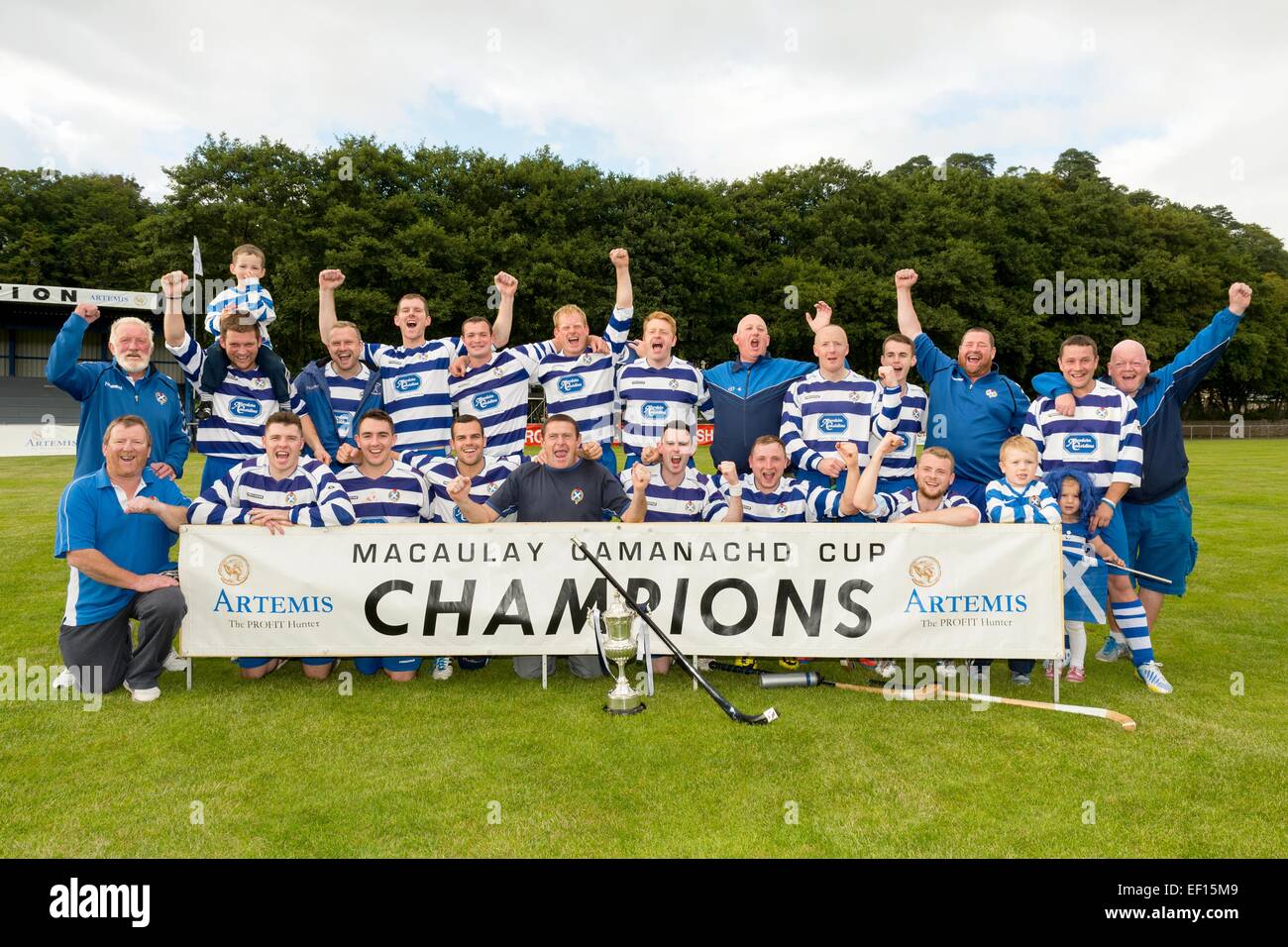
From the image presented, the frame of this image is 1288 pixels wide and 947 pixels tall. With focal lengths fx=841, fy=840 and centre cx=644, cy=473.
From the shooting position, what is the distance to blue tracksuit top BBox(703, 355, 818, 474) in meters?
6.62

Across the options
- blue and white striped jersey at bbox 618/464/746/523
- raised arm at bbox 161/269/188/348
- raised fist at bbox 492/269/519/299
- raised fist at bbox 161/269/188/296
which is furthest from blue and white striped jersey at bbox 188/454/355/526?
raised fist at bbox 492/269/519/299

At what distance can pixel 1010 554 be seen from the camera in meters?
5.41

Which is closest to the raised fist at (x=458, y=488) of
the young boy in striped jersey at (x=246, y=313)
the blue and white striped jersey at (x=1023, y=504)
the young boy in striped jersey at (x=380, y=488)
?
the young boy in striped jersey at (x=380, y=488)

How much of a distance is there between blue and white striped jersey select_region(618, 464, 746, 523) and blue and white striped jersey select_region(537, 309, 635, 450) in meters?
0.88

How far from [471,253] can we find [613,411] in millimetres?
31815

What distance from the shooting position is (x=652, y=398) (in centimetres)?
647

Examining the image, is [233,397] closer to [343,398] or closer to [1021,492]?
[343,398]

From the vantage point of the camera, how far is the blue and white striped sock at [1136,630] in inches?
224

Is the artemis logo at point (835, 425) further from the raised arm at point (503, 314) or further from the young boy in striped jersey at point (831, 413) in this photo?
the raised arm at point (503, 314)

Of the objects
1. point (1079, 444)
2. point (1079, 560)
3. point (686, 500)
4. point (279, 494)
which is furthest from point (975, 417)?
point (279, 494)

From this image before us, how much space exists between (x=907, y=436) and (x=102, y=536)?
551 centimetres

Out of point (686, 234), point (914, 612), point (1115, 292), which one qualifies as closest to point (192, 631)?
point (914, 612)

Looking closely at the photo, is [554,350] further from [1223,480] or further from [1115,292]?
[1115,292]

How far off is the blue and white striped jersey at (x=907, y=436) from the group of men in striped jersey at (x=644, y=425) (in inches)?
0.6
